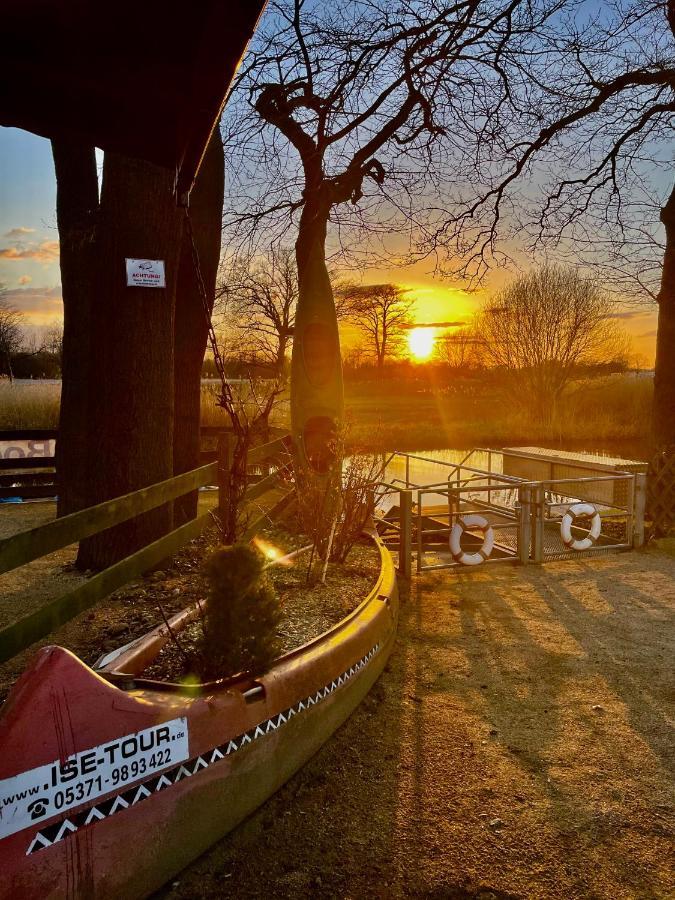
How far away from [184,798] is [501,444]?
25018 mm

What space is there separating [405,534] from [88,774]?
233 inches

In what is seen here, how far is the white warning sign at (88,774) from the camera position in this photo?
2.36 m

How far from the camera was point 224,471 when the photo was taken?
6.07 m

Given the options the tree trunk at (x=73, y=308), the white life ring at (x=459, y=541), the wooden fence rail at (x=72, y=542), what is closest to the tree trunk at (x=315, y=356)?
the white life ring at (x=459, y=541)

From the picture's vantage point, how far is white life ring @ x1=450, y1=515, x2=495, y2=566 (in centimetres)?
843

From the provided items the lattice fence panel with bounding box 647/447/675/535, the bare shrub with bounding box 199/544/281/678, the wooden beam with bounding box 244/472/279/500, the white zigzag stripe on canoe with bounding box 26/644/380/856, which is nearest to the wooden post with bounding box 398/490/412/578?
the wooden beam with bounding box 244/472/279/500

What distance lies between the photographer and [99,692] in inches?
105

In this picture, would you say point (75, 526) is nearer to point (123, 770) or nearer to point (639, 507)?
point (123, 770)

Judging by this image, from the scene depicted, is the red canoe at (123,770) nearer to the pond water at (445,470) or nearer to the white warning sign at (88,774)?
the white warning sign at (88,774)

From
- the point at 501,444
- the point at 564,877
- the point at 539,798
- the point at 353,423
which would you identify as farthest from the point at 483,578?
the point at 501,444

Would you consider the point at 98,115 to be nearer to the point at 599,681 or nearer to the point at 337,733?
the point at 337,733

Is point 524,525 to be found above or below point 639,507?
below

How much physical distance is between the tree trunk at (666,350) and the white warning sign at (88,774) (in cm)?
1185

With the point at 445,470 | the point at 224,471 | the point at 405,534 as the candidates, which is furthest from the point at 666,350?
the point at 224,471
